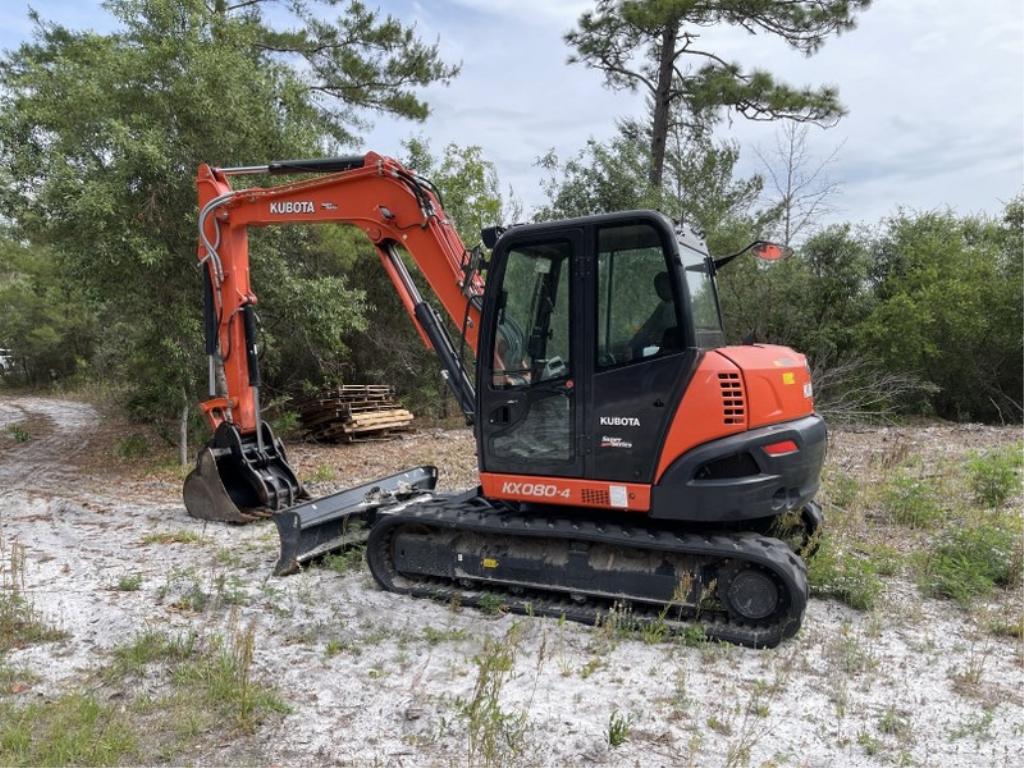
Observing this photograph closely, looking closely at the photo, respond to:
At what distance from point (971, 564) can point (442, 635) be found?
12.4 ft

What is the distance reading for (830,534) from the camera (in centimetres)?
605

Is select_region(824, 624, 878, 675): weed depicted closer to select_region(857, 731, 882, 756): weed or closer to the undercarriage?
the undercarriage

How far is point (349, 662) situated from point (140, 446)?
9.25 m

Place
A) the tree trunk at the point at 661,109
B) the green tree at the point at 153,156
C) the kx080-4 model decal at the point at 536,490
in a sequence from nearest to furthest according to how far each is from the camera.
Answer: the kx080-4 model decal at the point at 536,490, the green tree at the point at 153,156, the tree trunk at the point at 661,109

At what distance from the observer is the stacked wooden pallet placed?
505 inches

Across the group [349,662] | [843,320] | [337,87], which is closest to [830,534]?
[349,662]

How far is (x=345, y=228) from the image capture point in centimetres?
1326

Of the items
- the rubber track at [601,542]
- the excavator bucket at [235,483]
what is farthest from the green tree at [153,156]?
the rubber track at [601,542]

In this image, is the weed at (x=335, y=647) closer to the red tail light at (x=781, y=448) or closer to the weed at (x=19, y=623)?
the weed at (x=19, y=623)

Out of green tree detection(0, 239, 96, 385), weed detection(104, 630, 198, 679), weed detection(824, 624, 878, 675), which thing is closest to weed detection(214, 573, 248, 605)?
weed detection(104, 630, 198, 679)

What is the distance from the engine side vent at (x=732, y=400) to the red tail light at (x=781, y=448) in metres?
0.22

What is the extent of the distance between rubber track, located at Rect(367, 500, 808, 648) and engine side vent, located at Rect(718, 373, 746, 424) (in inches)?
27.7

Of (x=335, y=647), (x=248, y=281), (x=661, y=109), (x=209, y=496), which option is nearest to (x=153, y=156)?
(x=248, y=281)

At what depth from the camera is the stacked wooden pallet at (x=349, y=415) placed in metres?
12.8
